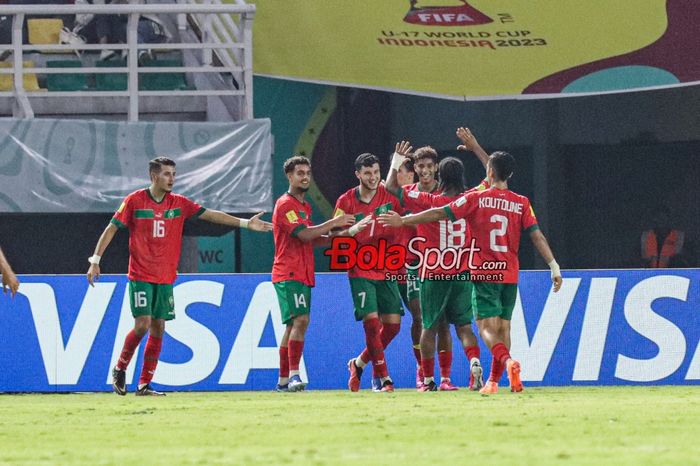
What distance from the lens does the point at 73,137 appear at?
17859 mm

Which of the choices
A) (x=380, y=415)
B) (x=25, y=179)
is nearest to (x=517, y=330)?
(x=380, y=415)

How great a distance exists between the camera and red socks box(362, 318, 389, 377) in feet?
44.2

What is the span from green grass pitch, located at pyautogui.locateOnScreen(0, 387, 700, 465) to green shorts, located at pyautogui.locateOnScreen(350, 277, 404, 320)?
1037mm

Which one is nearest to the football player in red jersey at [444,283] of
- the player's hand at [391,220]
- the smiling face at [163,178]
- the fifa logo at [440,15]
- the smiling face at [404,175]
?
the smiling face at [404,175]

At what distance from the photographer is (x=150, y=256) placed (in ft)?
43.5

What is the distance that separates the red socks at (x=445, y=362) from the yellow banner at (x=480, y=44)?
17.8ft

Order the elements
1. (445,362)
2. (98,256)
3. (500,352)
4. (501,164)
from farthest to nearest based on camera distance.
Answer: (445,362)
(98,256)
(501,164)
(500,352)

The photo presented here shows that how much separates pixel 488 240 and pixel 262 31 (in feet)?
23.2

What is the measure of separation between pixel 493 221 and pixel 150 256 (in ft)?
9.73

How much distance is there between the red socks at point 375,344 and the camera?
530 inches

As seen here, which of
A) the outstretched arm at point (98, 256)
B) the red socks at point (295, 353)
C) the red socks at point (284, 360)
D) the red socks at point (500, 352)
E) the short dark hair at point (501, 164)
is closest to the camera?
the red socks at point (500, 352)

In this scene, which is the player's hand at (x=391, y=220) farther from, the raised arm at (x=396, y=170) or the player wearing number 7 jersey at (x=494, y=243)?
the raised arm at (x=396, y=170)

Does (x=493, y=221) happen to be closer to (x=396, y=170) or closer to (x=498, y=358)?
(x=498, y=358)

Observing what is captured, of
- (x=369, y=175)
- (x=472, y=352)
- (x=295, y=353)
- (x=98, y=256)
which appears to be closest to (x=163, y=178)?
(x=98, y=256)
